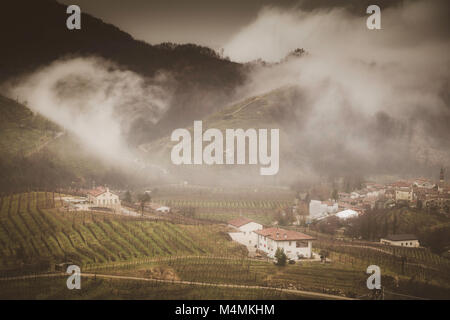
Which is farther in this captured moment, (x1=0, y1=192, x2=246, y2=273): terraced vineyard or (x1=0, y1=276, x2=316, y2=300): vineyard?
(x1=0, y1=192, x2=246, y2=273): terraced vineyard

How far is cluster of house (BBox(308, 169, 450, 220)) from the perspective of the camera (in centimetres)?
2272

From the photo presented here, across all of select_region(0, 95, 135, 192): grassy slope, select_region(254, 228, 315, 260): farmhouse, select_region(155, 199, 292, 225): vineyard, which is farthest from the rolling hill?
select_region(254, 228, 315, 260): farmhouse

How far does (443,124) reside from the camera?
24.4 metres

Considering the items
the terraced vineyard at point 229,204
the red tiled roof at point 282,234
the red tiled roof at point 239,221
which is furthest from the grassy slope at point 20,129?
the red tiled roof at point 282,234

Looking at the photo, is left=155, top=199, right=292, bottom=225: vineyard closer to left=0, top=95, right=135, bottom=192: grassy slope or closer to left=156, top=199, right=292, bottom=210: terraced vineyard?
left=156, top=199, right=292, bottom=210: terraced vineyard

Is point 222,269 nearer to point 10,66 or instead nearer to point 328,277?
point 328,277

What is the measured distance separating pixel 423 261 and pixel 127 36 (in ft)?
63.9

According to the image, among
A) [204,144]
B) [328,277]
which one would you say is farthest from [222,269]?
[204,144]

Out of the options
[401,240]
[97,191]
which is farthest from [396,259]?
[97,191]

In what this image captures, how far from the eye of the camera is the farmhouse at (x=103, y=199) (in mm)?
21375

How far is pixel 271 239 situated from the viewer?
19.9m

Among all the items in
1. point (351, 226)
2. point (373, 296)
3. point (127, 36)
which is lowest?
point (373, 296)

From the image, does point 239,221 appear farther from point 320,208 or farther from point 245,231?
point 320,208

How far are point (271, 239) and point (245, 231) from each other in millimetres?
1719
